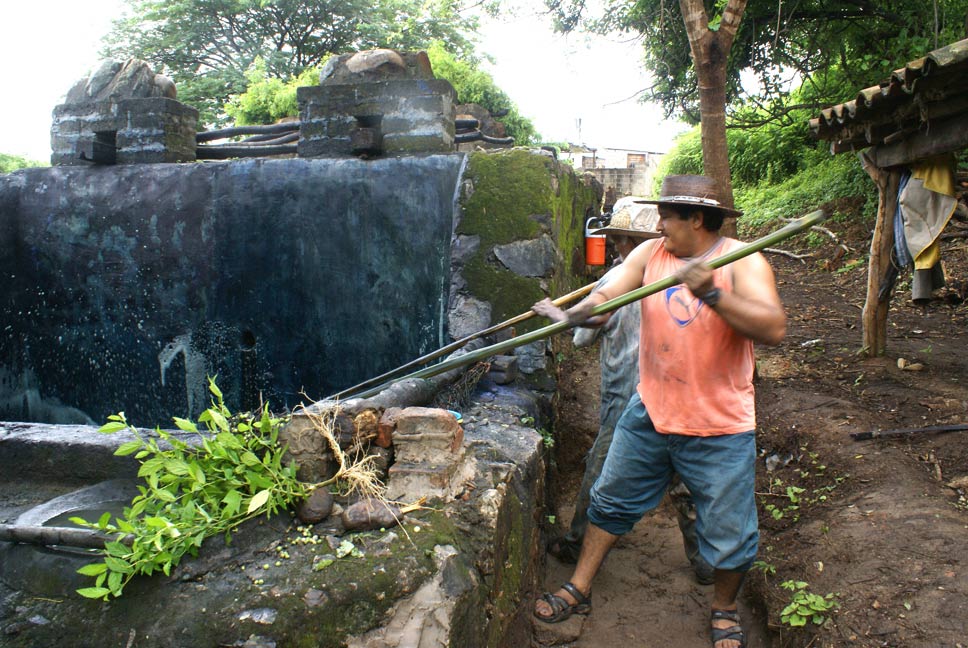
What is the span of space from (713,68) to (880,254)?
6.46ft

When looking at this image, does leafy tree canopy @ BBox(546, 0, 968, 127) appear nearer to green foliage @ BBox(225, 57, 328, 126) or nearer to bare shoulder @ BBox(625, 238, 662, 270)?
green foliage @ BBox(225, 57, 328, 126)

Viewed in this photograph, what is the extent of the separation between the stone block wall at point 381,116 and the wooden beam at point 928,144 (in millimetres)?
3135

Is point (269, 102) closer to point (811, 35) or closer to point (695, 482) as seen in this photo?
point (811, 35)

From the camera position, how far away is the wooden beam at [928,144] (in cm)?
444

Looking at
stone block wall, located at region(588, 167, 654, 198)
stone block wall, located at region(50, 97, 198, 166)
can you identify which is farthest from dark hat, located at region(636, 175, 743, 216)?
stone block wall, located at region(588, 167, 654, 198)

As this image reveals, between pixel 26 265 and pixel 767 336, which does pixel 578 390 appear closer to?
pixel 767 336

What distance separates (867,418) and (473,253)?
106 inches

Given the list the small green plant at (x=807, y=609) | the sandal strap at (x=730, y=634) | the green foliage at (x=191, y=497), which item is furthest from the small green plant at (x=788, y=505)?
the green foliage at (x=191, y=497)

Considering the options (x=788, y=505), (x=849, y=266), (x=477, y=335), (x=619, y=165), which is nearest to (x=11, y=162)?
(x=619, y=165)

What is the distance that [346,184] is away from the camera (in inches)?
183

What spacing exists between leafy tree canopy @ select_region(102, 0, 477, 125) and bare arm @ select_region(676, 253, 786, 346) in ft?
62.8

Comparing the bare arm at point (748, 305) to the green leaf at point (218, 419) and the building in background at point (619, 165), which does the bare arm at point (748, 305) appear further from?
the building in background at point (619, 165)

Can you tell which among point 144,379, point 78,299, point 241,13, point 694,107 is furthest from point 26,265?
point 241,13

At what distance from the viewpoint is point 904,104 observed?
467cm
